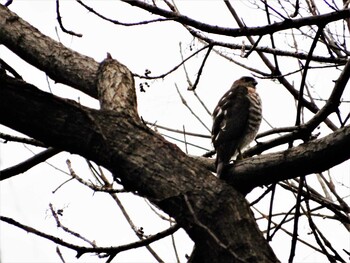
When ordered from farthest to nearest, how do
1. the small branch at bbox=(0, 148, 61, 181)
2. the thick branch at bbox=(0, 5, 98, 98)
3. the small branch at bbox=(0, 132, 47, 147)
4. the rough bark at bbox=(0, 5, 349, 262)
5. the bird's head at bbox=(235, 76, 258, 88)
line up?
the bird's head at bbox=(235, 76, 258, 88)
the small branch at bbox=(0, 132, 47, 147)
the thick branch at bbox=(0, 5, 98, 98)
the small branch at bbox=(0, 148, 61, 181)
the rough bark at bbox=(0, 5, 349, 262)

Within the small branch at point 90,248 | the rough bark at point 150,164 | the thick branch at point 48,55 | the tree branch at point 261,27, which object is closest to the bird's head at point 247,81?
the thick branch at point 48,55

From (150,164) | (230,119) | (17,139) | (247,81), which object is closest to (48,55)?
(17,139)

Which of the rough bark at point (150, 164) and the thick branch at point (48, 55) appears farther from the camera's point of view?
the thick branch at point (48, 55)

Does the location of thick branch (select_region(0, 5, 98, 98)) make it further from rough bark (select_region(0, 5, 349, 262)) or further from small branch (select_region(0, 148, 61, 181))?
rough bark (select_region(0, 5, 349, 262))

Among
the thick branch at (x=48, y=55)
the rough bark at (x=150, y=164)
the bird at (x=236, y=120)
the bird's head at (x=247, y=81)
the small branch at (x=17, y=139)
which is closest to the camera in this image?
the rough bark at (x=150, y=164)

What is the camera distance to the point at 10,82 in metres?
2.58

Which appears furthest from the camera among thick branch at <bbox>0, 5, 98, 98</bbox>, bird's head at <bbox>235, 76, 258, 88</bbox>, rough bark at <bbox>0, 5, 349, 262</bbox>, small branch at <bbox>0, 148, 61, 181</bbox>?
bird's head at <bbox>235, 76, 258, 88</bbox>

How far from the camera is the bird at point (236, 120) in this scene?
485cm

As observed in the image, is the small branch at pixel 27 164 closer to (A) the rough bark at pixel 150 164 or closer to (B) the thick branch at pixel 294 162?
(A) the rough bark at pixel 150 164

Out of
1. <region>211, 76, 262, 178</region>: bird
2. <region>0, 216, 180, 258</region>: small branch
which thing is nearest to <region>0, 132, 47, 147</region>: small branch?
<region>0, 216, 180, 258</region>: small branch

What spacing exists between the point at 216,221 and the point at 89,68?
1.53 metres

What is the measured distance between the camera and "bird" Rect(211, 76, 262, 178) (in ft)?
15.9

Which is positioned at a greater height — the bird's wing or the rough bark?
the bird's wing

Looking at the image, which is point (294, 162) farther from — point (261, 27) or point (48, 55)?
point (48, 55)
